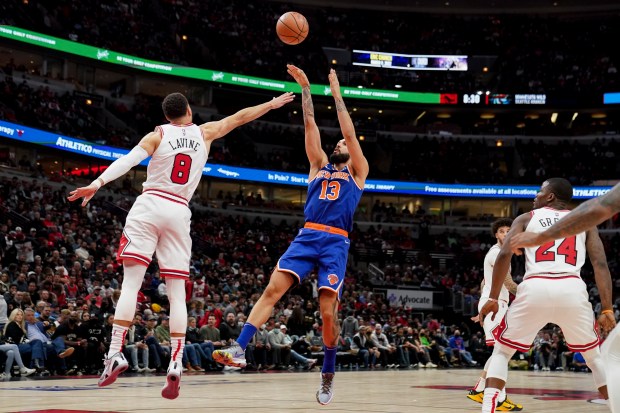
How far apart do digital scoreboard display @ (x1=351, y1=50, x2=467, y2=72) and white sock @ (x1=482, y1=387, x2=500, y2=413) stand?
143ft

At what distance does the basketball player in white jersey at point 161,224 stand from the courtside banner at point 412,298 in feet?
88.8

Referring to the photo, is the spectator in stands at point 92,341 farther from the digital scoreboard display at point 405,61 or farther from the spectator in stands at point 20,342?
the digital scoreboard display at point 405,61

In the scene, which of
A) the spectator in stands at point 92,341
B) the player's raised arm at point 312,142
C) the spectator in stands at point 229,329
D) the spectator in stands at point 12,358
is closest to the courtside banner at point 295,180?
the spectator in stands at point 229,329

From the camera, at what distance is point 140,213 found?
6496mm

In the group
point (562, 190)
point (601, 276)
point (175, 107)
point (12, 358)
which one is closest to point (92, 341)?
point (12, 358)

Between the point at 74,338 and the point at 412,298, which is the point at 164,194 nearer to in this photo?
the point at 74,338

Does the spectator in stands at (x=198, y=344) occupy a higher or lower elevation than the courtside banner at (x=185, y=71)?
lower

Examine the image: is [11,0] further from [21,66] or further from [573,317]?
[573,317]

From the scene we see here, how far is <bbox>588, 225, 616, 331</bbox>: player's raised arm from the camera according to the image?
5510 mm

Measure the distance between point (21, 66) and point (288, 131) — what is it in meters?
15.3

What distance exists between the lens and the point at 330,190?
748cm

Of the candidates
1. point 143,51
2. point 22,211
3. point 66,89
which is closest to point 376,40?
point 143,51

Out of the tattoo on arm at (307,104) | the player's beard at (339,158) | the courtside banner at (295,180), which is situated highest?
the courtside banner at (295,180)

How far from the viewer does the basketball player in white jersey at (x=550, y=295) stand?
18.6 feet
